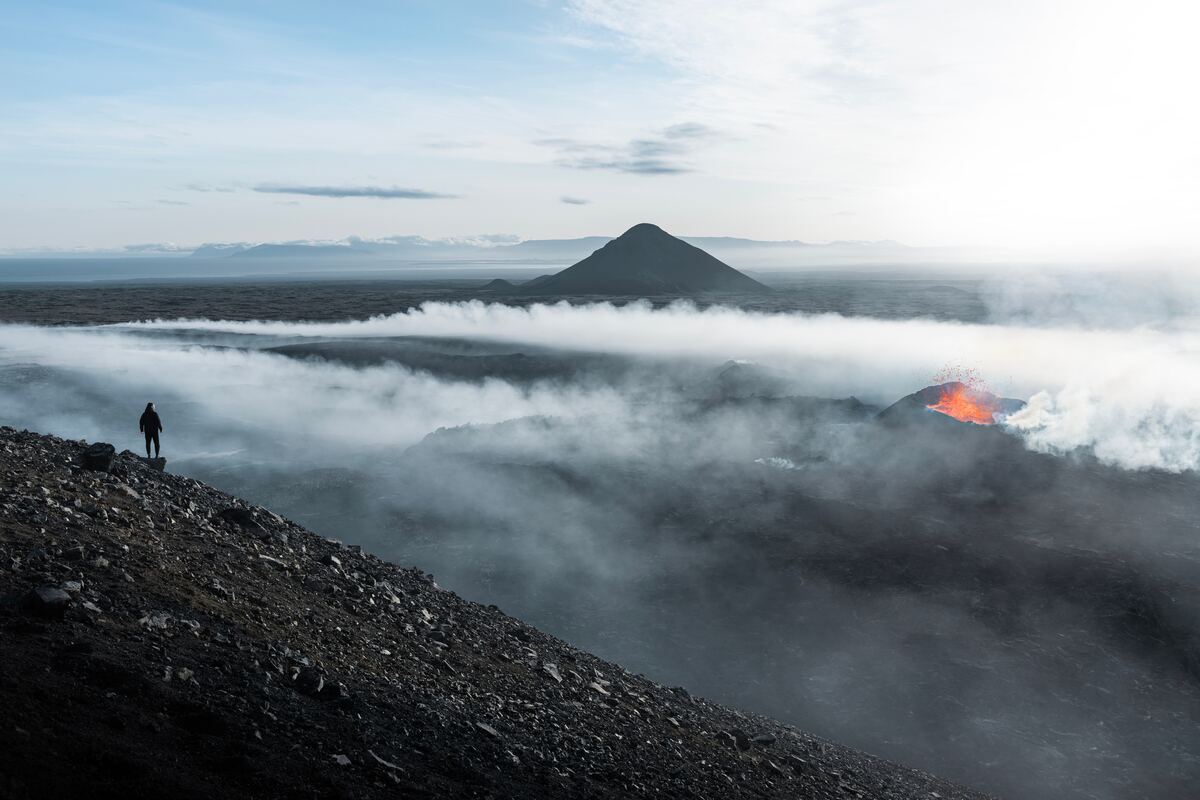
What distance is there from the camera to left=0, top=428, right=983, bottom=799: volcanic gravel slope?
1242cm

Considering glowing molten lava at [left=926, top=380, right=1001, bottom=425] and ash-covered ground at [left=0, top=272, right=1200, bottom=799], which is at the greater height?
glowing molten lava at [left=926, top=380, right=1001, bottom=425]

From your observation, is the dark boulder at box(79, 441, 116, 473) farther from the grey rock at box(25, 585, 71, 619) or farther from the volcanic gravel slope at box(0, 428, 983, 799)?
the grey rock at box(25, 585, 71, 619)

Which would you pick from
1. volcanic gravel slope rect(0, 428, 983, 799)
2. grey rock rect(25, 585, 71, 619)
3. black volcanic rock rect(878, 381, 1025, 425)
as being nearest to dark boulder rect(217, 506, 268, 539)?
volcanic gravel slope rect(0, 428, 983, 799)

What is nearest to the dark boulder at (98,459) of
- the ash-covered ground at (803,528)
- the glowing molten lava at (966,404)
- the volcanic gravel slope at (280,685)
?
the volcanic gravel slope at (280,685)

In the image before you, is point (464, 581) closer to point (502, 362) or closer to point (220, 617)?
point (220, 617)

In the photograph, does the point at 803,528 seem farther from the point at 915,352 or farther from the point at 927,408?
the point at 915,352

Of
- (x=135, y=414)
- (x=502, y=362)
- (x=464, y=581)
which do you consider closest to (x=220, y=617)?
(x=464, y=581)

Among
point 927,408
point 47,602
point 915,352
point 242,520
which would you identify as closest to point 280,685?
point 47,602

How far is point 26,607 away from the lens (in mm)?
14781

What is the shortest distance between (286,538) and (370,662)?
8216mm

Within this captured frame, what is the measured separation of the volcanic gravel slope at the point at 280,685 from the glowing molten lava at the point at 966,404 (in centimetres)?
5179

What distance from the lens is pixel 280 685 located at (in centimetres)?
1568

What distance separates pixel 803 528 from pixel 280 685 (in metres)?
41.5

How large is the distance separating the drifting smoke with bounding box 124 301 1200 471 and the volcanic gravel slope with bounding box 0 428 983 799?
52750 millimetres
